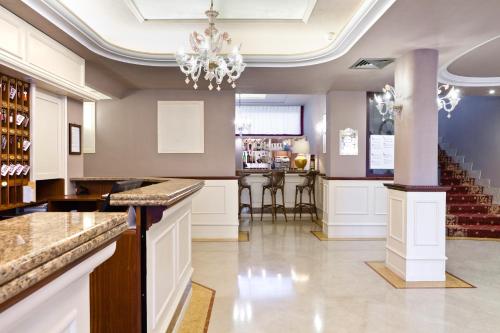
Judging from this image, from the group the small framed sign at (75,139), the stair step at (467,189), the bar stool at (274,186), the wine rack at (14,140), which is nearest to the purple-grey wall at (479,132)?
the stair step at (467,189)

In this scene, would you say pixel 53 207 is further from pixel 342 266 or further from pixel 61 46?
pixel 342 266

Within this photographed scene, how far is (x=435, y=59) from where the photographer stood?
162 inches

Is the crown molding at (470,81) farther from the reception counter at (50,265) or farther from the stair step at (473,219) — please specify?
the reception counter at (50,265)

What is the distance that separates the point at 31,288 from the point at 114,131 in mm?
6188

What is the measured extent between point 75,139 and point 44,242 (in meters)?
4.20

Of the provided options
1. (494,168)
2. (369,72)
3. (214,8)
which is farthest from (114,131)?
(494,168)

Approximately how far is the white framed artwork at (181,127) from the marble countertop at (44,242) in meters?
5.46

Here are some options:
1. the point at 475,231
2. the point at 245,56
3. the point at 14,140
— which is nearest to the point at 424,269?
the point at 245,56

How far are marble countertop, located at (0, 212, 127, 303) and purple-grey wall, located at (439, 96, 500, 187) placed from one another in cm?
854

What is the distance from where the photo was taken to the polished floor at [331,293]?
3062 millimetres

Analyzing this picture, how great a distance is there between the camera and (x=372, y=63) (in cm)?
470

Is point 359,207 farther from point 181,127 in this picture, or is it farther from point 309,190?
point 181,127

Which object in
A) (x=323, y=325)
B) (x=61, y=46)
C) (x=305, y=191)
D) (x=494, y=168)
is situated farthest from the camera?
(x=305, y=191)

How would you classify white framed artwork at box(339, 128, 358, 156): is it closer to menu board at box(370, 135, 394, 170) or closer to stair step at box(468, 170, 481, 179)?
menu board at box(370, 135, 394, 170)
